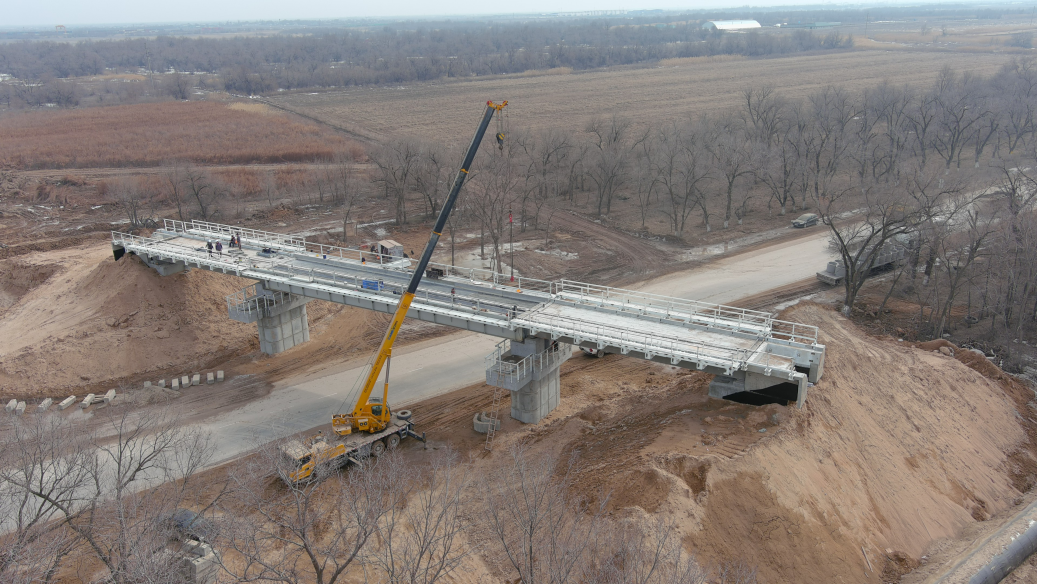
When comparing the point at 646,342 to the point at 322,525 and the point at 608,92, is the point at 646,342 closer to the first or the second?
the point at 322,525

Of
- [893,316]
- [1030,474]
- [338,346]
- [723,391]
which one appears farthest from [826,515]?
[338,346]

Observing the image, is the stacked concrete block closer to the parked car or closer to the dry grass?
the parked car

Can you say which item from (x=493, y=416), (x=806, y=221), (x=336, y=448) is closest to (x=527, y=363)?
(x=493, y=416)

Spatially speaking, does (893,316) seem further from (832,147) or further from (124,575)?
(124,575)

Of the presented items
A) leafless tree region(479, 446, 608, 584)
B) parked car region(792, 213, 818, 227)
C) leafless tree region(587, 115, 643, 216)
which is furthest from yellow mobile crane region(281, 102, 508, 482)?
parked car region(792, 213, 818, 227)

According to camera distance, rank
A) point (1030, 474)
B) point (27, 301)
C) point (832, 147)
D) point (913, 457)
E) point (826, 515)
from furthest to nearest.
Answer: point (832, 147)
point (27, 301)
point (1030, 474)
point (913, 457)
point (826, 515)
